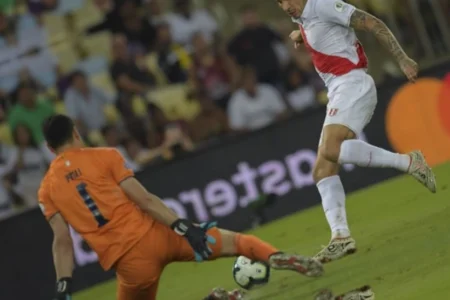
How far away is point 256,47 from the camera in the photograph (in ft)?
55.1

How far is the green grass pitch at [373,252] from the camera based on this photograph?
828 cm

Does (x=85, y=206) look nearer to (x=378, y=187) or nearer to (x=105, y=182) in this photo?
(x=105, y=182)

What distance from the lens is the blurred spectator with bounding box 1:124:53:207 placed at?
14703 mm

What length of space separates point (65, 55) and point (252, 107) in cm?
282

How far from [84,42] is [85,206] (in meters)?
8.79

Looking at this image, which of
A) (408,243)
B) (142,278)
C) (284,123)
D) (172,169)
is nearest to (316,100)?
(284,123)

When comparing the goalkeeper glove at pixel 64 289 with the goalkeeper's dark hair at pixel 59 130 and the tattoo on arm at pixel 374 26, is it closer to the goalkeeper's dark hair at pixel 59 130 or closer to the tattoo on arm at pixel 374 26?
the goalkeeper's dark hair at pixel 59 130

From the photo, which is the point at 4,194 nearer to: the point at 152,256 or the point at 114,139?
the point at 114,139

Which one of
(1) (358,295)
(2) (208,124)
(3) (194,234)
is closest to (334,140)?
(3) (194,234)

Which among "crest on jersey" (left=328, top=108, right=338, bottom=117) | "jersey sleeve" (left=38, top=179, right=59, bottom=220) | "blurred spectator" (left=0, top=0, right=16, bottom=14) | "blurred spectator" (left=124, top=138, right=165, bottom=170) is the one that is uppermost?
"blurred spectator" (left=0, top=0, right=16, bottom=14)

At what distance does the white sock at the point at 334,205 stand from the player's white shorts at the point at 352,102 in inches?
18.0

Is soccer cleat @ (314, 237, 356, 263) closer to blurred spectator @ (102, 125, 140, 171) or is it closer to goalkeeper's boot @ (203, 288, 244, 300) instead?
goalkeeper's boot @ (203, 288, 244, 300)

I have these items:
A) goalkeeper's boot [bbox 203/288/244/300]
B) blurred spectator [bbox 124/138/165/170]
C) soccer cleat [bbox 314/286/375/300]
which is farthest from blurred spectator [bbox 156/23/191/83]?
soccer cleat [bbox 314/286/375/300]

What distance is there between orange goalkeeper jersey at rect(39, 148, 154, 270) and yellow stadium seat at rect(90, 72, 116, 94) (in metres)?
8.00
